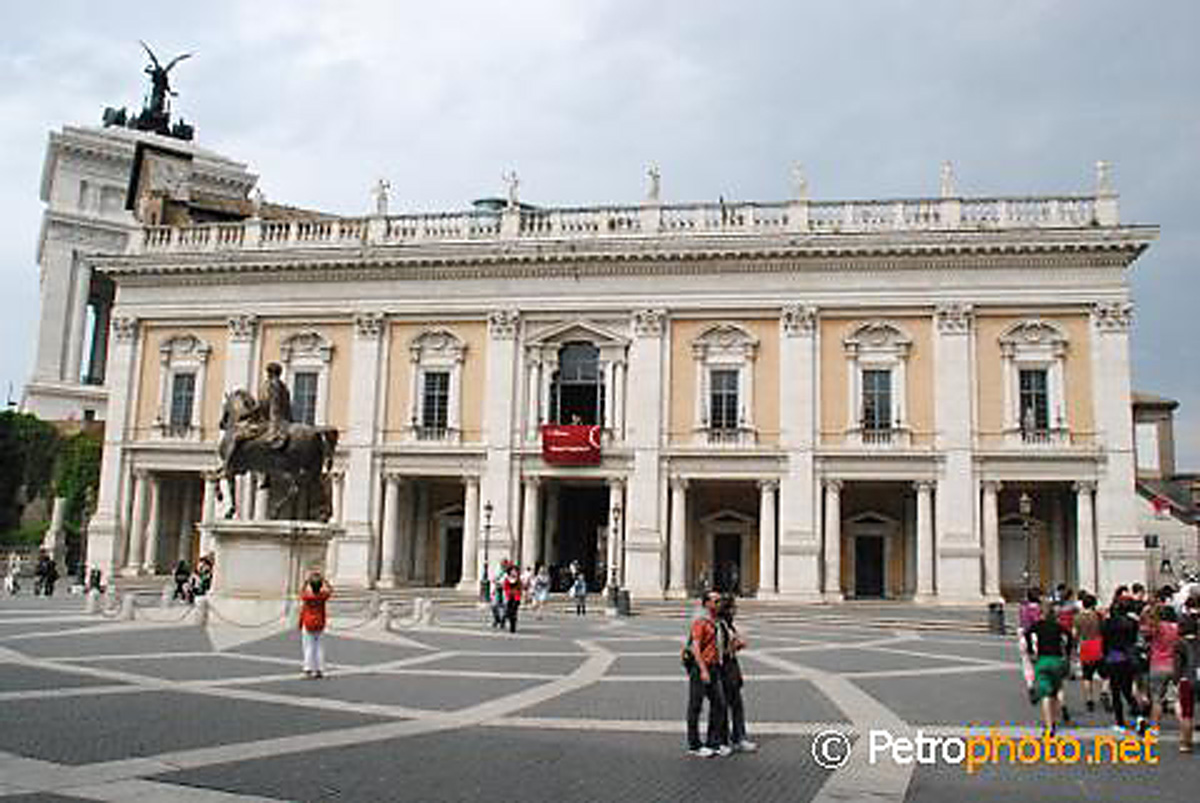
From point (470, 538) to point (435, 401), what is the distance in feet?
18.5

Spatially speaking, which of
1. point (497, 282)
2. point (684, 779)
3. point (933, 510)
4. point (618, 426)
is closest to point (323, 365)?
point (497, 282)

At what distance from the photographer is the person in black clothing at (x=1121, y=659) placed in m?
12.0

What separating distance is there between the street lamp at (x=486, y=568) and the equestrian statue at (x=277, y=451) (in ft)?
40.8

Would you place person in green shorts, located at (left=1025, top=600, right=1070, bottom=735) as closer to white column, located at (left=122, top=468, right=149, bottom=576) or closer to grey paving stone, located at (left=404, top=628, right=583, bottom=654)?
grey paving stone, located at (left=404, top=628, right=583, bottom=654)

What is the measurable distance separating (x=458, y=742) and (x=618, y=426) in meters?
28.3

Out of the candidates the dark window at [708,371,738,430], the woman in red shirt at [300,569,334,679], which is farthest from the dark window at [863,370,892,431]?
the woman in red shirt at [300,569,334,679]

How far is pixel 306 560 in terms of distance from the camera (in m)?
21.3

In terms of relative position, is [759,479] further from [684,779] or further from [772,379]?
→ [684,779]

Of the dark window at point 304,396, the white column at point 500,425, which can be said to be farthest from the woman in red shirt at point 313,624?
the dark window at point 304,396

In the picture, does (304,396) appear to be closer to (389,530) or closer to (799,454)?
(389,530)

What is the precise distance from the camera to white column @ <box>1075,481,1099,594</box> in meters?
33.9

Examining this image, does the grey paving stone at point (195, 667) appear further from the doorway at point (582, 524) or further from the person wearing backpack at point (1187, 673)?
the doorway at point (582, 524)

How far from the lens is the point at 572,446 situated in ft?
123

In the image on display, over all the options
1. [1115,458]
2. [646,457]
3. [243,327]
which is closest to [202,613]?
[646,457]
